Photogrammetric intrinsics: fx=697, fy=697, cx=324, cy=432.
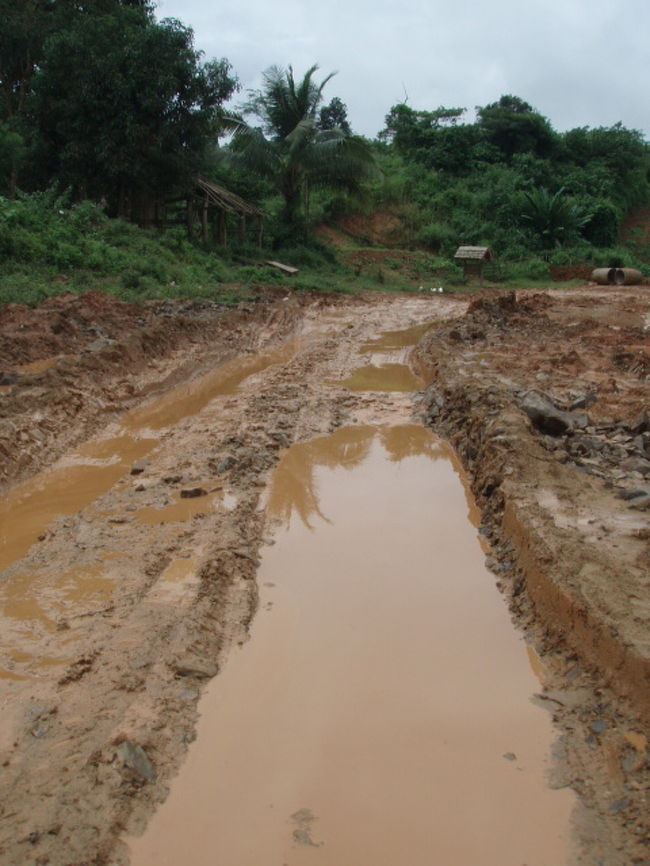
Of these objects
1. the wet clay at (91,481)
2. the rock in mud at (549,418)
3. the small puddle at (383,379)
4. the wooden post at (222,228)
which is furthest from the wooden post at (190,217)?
the rock in mud at (549,418)

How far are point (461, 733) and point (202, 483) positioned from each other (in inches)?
137

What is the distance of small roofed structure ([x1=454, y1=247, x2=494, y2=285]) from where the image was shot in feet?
82.1

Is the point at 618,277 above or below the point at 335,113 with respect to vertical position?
below

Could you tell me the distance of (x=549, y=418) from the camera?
6945mm

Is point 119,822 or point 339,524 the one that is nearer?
point 119,822

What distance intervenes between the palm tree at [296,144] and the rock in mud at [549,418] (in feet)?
58.6

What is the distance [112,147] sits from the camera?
19.6 m

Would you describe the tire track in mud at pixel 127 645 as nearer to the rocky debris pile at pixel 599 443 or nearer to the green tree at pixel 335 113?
the rocky debris pile at pixel 599 443

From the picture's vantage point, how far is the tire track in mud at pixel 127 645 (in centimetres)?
259

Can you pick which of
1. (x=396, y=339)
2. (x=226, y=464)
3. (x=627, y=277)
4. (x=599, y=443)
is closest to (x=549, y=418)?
(x=599, y=443)

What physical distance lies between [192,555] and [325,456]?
2.73 m

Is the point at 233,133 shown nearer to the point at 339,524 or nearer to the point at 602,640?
the point at 339,524

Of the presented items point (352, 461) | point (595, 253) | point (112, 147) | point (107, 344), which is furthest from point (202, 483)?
point (595, 253)

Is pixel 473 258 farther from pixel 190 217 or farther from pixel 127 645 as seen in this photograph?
pixel 127 645
